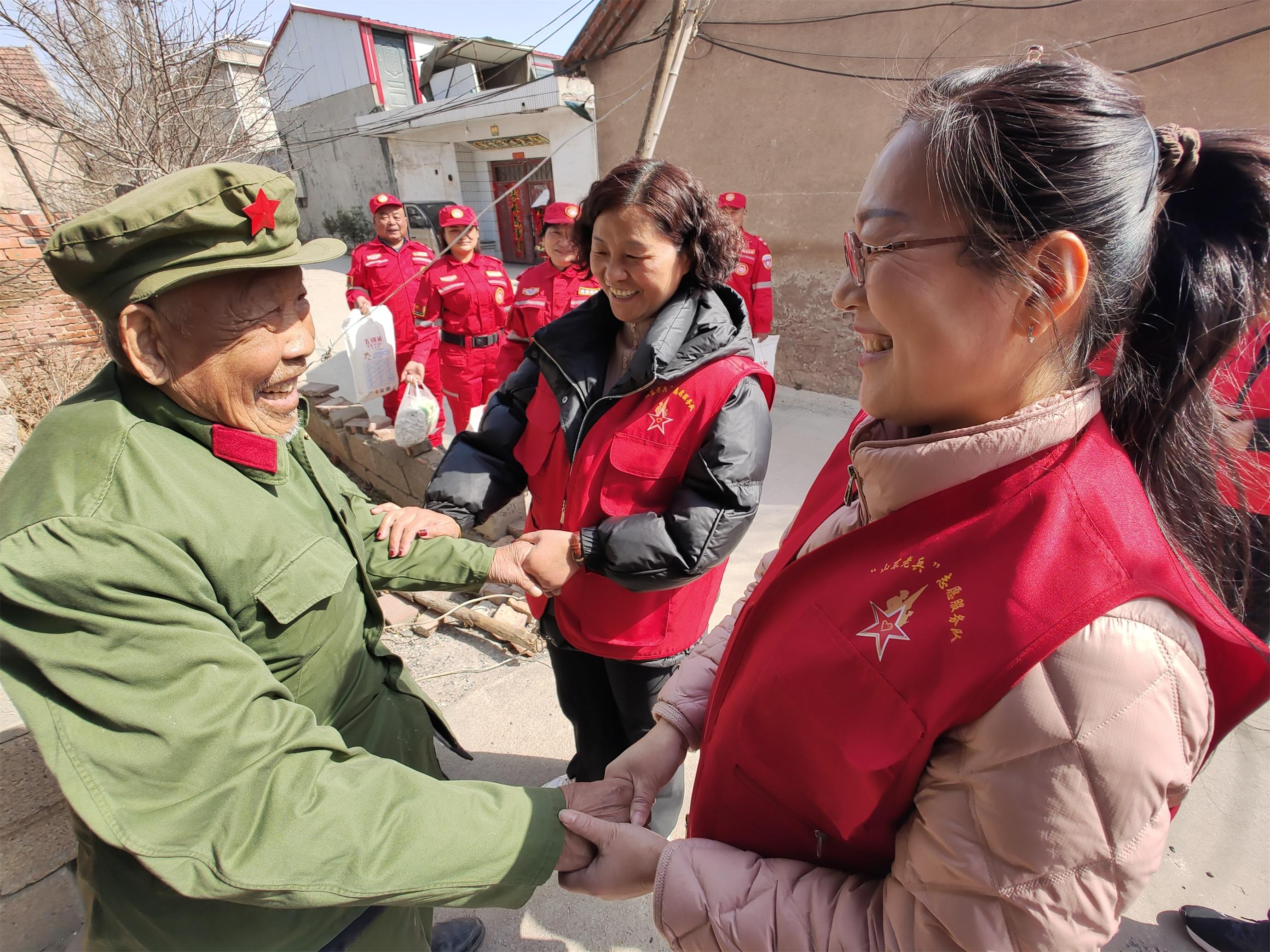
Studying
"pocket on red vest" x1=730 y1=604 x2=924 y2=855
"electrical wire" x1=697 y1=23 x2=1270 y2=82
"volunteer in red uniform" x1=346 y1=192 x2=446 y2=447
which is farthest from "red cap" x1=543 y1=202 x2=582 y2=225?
"pocket on red vest" x1=730 y1=604 x2=924 y2=855

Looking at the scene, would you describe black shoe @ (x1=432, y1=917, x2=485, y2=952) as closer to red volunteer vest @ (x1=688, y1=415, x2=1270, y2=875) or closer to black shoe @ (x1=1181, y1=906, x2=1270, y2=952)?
red volunteer vest @ (x1=688, y1=415, x2=1270, y2=875)

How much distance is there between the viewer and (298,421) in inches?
55.1

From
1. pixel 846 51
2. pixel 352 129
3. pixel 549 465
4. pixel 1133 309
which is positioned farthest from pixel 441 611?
pixel 352 129

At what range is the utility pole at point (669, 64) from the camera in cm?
500

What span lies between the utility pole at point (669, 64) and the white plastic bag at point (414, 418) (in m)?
2.49

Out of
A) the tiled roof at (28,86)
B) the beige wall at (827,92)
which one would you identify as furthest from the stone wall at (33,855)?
the tiled roof at (28,86)

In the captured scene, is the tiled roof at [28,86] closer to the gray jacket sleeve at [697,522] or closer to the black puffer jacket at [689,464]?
the black puffer jacket at [689,464]

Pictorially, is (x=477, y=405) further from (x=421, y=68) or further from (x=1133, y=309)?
(x=421, y=68)

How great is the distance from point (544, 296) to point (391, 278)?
2.34 m

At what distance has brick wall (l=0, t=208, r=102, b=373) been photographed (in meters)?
5.64

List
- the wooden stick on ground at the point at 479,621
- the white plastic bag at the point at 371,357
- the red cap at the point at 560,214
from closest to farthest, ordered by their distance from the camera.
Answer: the wooden stick on ground at the point at 479,621 < the white plastic bag at the point at 371,357 < the red cap at the point at 560,214

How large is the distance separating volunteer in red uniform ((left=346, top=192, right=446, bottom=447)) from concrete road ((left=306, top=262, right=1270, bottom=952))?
3.78 m

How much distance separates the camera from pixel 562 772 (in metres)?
2.72

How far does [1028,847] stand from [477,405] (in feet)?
20.3
